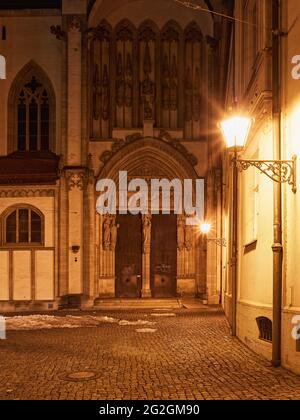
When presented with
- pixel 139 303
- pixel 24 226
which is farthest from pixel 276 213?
pixel 24 226

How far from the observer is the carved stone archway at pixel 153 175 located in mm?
26547

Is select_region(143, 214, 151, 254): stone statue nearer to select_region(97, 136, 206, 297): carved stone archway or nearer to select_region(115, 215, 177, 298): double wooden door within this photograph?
select_region(97, 136, 206, 297): carved stone archway

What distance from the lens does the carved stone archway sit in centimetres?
2655

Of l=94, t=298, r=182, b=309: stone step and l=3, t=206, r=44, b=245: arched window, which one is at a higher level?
l=3, t=206, r=44, b=245: arched window

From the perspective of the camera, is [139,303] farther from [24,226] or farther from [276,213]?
[276,213]

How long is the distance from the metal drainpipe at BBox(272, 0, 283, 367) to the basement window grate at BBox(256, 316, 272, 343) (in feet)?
3.55

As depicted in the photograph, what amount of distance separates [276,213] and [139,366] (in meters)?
3.40

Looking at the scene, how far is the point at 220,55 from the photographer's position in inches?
1008

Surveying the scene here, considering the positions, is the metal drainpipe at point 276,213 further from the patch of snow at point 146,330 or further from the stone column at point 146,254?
the stone column at point 146,254

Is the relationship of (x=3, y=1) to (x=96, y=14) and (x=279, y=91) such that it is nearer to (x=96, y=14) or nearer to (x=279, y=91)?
(x=96, y=14)

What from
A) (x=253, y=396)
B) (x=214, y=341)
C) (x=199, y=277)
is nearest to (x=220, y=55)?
(x=199, y=277)

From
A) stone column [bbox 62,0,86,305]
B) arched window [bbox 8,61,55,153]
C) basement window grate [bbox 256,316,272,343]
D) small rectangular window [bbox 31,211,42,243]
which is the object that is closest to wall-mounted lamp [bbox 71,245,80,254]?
stone column [bbox 62,0,86,305]

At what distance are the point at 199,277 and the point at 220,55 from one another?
9.03m

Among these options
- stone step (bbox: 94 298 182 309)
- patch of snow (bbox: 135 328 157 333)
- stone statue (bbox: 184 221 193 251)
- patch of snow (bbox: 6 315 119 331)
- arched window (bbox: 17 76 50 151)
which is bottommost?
stone step (bbox: 94 298 182 309)
